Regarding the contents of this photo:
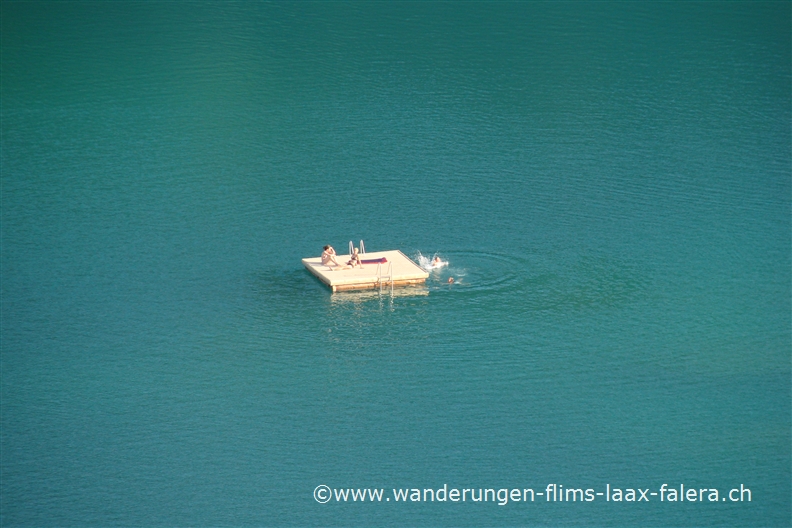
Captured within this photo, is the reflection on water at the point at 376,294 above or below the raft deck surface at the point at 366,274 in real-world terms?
below

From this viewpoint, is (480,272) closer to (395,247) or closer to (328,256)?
(395,247)

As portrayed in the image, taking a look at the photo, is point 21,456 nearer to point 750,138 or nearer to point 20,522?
point 20,522

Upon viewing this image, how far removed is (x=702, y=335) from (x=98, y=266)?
24506 millimetres

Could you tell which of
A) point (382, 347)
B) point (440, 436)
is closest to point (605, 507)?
point (440, 436)

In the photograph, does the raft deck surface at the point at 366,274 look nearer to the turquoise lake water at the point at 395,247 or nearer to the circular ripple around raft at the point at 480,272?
the turquoise lake water at the point at 395,247

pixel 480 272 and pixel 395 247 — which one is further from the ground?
pixel 395 247

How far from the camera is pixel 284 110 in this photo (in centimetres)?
7225

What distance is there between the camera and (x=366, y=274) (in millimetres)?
49938

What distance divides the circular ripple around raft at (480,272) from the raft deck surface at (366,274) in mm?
763

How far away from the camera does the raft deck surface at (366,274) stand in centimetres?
4962

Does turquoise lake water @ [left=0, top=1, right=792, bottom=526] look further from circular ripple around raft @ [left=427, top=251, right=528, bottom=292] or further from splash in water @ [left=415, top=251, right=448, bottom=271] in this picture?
splash in water @ [left=415, top=251, right=448, bottom=271]

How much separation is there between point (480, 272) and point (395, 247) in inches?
182

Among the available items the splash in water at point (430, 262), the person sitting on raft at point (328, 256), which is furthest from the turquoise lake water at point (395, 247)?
the person sitting on raft at point (328, 256)

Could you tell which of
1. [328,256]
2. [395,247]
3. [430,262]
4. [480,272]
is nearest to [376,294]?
[328,256]
